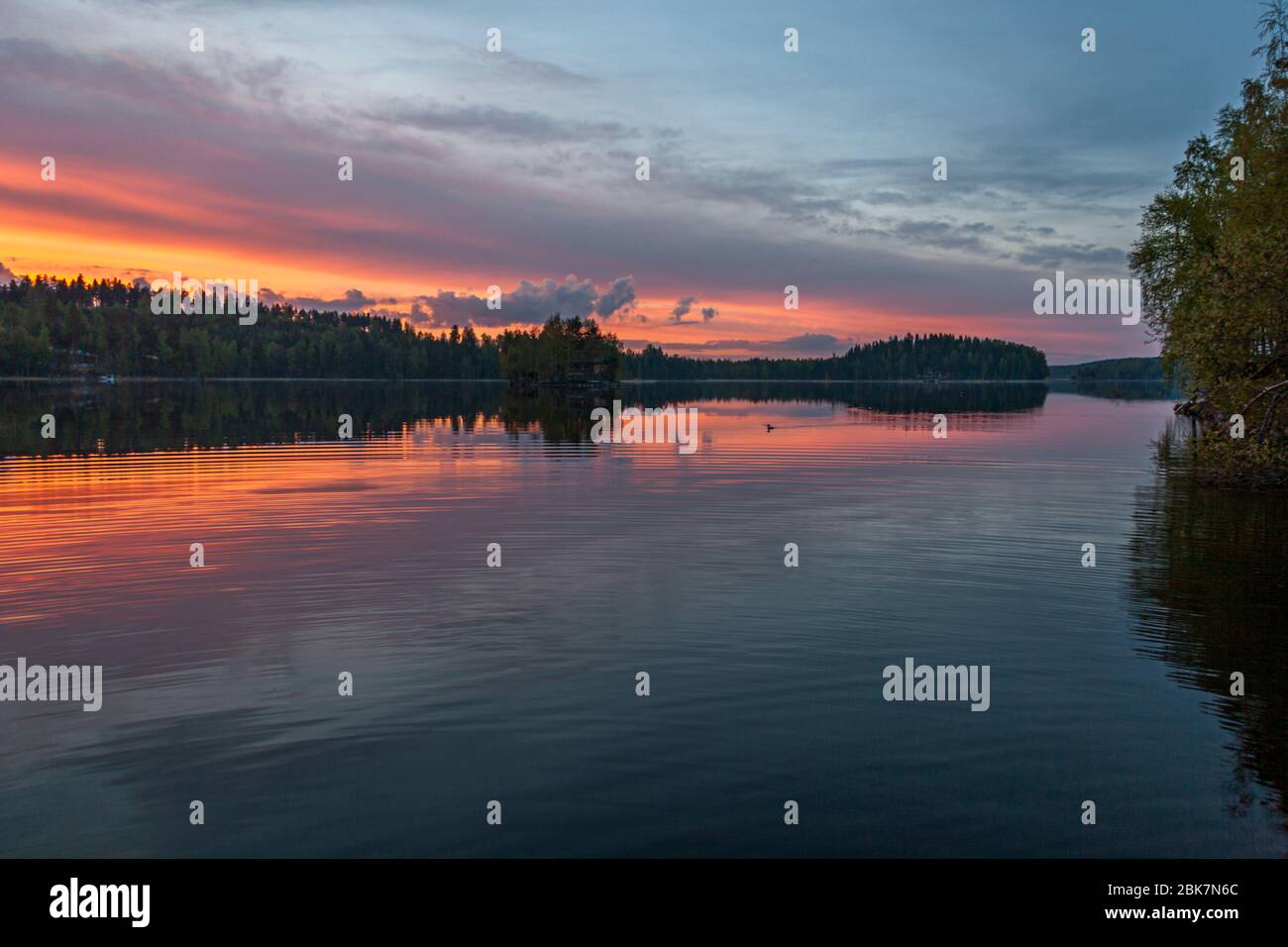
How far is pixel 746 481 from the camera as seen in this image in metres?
51.0

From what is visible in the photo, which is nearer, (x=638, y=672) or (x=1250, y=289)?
(x=638, y=672)

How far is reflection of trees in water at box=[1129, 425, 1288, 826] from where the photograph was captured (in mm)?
15211

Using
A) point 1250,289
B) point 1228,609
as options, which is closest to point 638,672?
point 1228,609

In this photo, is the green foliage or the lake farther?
the green foliage

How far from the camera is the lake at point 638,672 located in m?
12.3

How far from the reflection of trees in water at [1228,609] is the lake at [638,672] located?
4.5 inches

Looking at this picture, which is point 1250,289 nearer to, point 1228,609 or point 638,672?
point 1228,609

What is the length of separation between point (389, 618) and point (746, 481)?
31.2 metres

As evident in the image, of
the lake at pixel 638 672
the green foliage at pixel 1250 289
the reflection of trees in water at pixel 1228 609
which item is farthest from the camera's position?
the green foliage at pixel 1250 289

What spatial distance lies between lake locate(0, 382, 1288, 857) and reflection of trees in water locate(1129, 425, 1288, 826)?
12 centimetres

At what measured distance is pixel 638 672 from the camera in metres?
18.3

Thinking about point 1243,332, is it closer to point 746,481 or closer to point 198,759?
point 746,481

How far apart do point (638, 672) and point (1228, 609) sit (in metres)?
14.9
